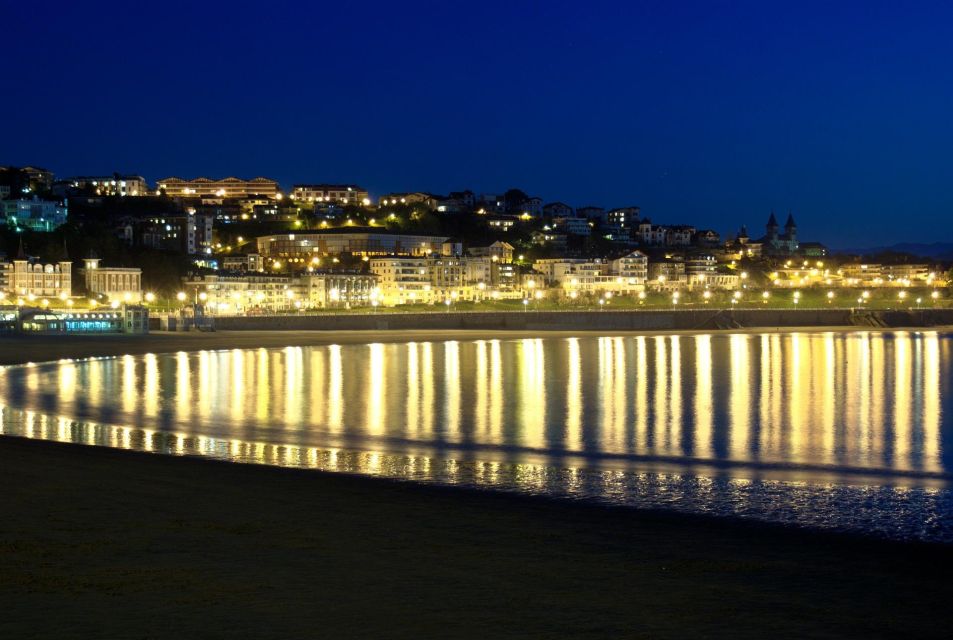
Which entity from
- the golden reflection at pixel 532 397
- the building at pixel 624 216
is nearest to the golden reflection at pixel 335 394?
the golden reflection at pixel 532 397

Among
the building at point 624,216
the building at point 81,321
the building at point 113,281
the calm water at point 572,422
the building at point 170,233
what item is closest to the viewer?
the calm water at point 572,422

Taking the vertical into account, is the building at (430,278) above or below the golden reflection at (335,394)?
above

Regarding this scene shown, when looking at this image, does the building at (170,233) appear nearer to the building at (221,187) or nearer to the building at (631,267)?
the building at (221,187)

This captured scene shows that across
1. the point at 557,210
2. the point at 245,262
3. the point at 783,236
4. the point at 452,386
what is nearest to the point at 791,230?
the point at 783,236

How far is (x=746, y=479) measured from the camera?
11.8m

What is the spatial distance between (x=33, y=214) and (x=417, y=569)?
99.3 metres

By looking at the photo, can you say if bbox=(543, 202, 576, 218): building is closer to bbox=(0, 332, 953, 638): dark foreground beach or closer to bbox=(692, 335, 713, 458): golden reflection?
bbox=(692, 335, 713, 458): golden reflection

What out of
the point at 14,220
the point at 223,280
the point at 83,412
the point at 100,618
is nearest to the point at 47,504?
the point at 100,618

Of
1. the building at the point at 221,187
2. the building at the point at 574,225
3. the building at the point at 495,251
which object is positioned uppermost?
the building at the point at 221,187

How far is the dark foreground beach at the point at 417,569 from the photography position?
17.4 feet

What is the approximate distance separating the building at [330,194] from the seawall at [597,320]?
7116cm

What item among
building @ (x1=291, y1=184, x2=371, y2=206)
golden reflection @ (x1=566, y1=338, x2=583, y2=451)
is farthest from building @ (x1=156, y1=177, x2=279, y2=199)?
golden reflection @ (x1=566, y1=338, x2=583, y2=451)

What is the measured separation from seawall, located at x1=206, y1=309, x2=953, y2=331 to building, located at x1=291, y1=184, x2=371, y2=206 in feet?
233

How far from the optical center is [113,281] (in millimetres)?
79812
